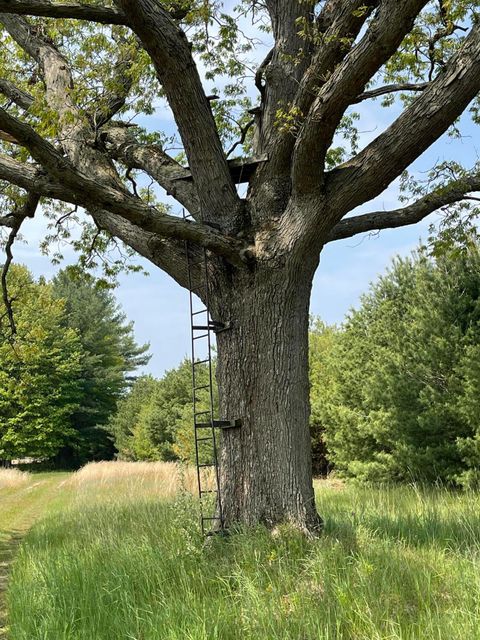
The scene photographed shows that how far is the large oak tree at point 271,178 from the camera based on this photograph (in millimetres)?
5336

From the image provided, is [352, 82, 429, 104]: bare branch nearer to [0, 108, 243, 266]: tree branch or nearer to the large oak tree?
the large oak tree

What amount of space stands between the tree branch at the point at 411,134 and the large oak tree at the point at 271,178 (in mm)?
13

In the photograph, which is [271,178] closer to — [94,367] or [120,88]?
[120,88]

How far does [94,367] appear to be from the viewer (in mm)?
44531

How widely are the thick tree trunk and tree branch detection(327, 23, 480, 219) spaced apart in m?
0.90

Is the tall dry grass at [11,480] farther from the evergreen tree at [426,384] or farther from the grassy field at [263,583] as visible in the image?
the grassy field at [263,583]

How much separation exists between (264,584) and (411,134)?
13.2 ft

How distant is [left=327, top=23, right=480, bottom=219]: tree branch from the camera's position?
5125 mm

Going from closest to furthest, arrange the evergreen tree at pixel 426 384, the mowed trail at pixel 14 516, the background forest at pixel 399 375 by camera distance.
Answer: the mowed trail at pixel 14 516
the background forest at pixel 399 375
the evergreen tree at pixel 426 384

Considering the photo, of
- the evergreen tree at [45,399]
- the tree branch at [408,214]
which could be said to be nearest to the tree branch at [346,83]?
the tree branch at [408,214]

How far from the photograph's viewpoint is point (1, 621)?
222 inches

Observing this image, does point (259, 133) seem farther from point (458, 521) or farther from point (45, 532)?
point (45, 532)

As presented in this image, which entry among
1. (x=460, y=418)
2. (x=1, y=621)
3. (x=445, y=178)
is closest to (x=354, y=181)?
(x=445, y=178)

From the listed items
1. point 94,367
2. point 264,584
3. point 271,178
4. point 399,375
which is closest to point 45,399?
point 94,367
